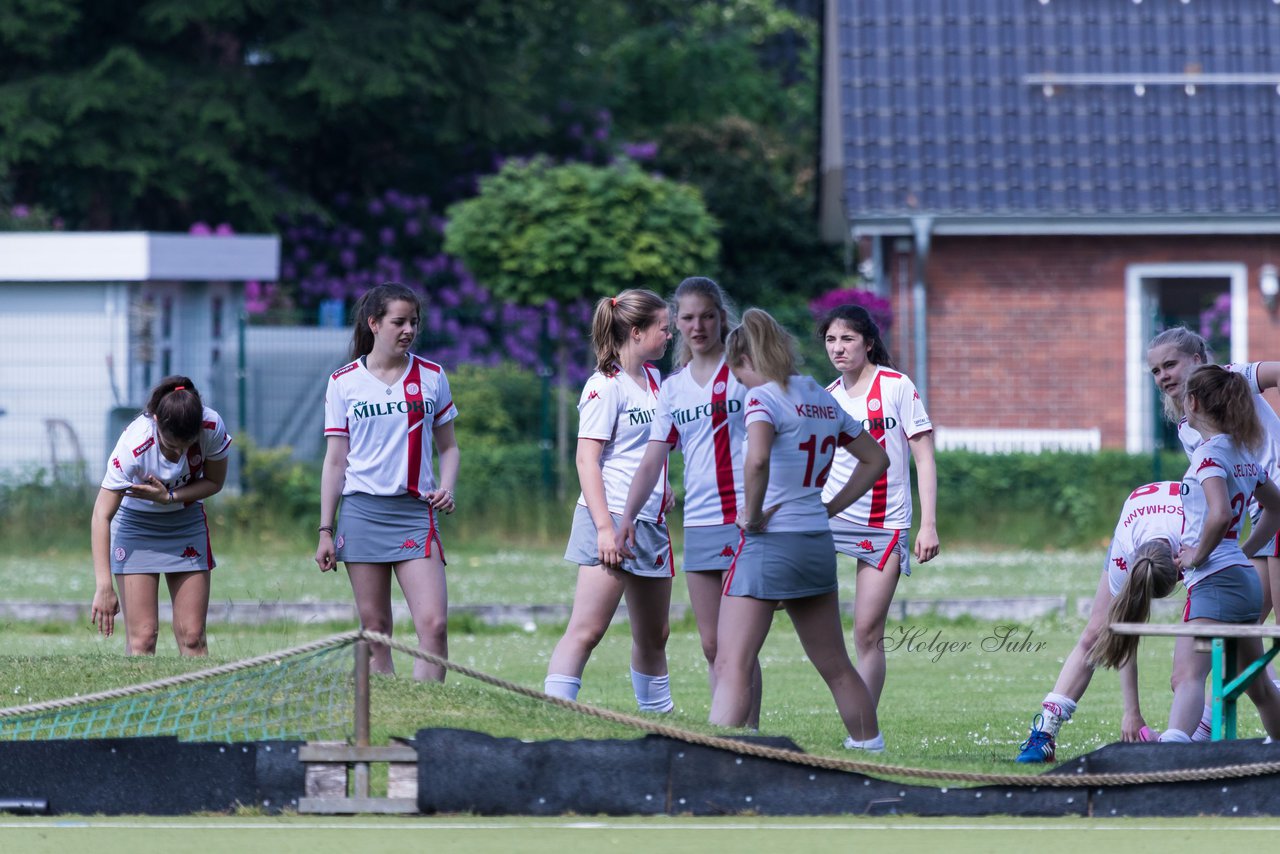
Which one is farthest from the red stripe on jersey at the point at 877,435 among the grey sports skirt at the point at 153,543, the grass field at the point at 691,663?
the grey sports skirt at the point at 153,543

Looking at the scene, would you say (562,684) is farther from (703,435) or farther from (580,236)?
(580,236)

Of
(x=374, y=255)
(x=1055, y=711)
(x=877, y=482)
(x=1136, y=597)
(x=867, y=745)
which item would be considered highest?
(x=374, y=255)

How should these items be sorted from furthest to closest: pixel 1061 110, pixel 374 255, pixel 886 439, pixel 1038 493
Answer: pixel 374 255 < pixel 1061 110 < pixel 1038 493 < pixel 886 439

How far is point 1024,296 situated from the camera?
23203mm

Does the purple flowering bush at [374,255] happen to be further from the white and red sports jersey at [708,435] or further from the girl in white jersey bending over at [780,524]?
the girl in white jersey bending over at [780,524]

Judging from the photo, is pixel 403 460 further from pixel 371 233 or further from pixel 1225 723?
pixel 371 233

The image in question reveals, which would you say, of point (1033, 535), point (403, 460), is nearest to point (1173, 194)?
point (1033, 535)

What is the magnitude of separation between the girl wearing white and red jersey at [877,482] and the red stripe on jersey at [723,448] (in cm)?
59

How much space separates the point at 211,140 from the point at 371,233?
431 centimetres

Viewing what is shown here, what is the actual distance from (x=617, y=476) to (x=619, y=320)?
0.66 meters

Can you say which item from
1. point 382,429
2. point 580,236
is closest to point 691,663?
point 382,429

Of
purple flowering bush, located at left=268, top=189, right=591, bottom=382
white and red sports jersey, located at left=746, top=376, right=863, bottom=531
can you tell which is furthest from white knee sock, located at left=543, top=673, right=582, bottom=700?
purple flowering bush, located at left=268, top=189, right=591, bottom=382

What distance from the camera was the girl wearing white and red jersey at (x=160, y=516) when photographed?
919cm

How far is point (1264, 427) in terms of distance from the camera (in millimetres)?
8656
